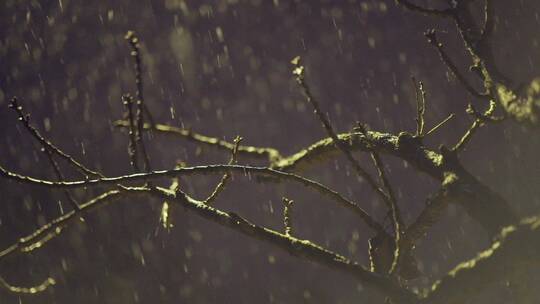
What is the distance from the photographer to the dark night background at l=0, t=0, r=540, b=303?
8.66 meters

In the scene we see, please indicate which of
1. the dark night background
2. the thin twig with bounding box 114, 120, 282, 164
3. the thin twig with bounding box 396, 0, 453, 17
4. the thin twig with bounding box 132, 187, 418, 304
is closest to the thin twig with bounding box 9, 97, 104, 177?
the thin twig with bounding box 132, 187, 418, 304

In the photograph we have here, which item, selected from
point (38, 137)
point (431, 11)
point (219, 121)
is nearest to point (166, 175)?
point (38, 137)

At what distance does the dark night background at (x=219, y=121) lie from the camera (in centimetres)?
866

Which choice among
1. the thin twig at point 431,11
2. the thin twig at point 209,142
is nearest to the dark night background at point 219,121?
the thin twig at point 209,142

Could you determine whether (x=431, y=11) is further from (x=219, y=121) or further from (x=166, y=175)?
(x=219, y=121)

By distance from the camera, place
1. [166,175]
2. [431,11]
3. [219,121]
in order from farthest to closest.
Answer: [219,121] → [431,11] → [166,175]

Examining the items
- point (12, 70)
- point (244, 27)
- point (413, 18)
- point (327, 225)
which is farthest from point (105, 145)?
point (413, 18)

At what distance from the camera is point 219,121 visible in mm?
9047

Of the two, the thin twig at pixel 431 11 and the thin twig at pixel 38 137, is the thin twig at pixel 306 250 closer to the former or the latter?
the thin twig at pixel 38 137

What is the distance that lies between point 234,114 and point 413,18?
3.24m

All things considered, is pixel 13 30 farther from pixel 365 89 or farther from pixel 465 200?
pixel 465 200

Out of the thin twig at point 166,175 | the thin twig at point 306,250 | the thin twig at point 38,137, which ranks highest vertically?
the thin twig at point 38,137

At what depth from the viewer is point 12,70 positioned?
29.1ft

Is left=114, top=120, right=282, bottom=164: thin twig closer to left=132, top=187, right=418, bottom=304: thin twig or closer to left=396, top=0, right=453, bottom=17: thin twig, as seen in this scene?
left=132, top=187, right=418, bottom=304: thin twig
